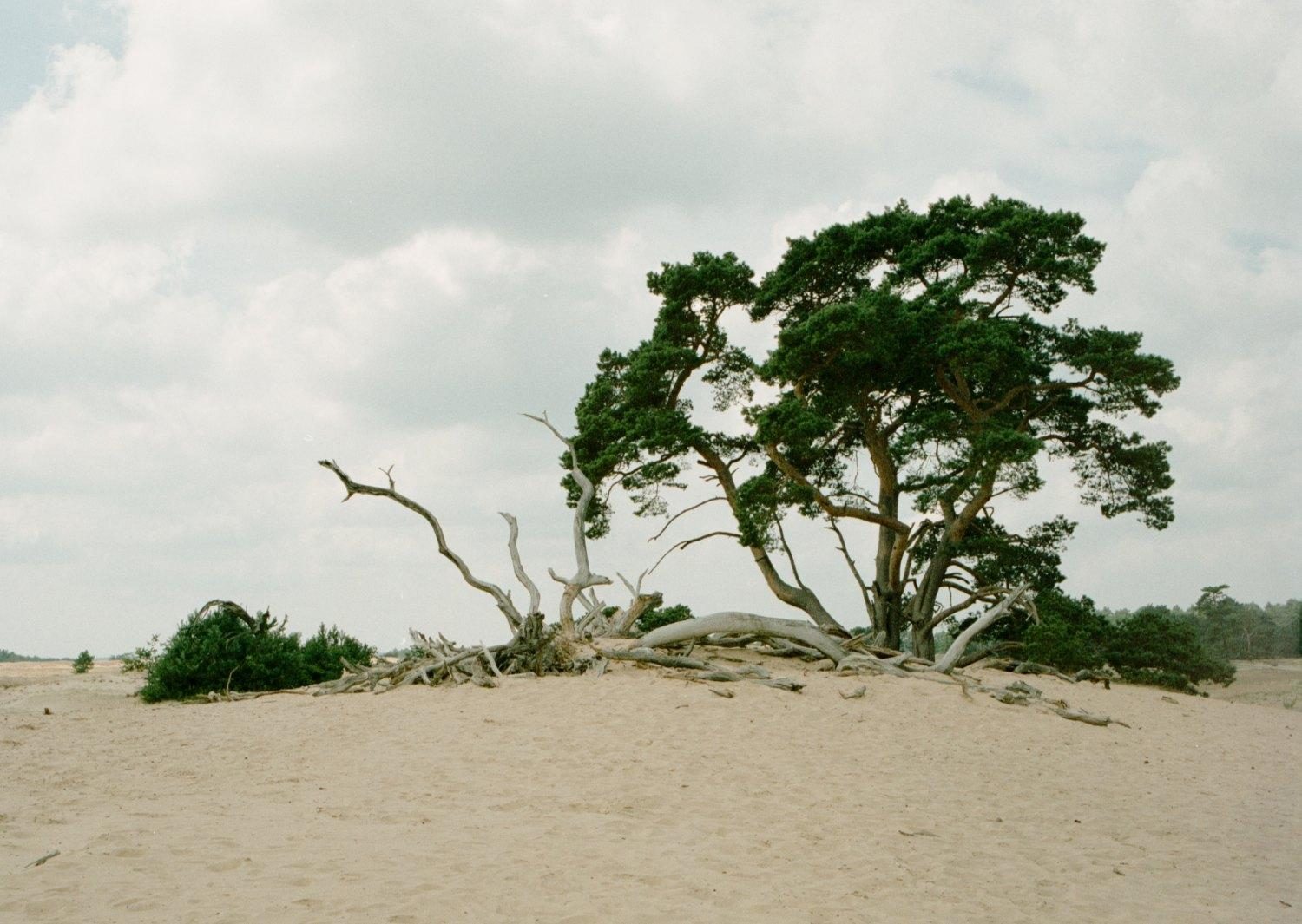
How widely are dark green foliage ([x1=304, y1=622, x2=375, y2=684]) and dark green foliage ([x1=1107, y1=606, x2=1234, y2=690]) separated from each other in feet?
48.8

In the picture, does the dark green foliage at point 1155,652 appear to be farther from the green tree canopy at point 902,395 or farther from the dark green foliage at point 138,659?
the dark green foliage at point 138,659

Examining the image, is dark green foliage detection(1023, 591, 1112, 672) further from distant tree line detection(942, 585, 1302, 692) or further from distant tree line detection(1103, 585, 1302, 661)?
distant tree line detection(1103, 585, 1302, 661)

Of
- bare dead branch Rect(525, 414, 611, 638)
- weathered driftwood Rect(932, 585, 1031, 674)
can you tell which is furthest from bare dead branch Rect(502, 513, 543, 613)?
weathered driftwood Rect(932, 585, 1031, 674)

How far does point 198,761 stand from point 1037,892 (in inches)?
337

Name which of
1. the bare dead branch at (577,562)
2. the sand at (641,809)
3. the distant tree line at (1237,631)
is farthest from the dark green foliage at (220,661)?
the distant tree line at (1237,631)

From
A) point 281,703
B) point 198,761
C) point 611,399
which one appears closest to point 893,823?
point 198,761

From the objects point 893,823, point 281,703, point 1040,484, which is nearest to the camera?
point 893,823

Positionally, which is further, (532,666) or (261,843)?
(532,666)

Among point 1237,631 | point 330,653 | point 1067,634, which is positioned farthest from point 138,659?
point 1237,631

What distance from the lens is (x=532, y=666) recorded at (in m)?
15.5

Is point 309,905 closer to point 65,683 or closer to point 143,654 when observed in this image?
point 65,683

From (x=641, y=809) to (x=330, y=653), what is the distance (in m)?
12.8

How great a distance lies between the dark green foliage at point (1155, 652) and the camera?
18797 mm

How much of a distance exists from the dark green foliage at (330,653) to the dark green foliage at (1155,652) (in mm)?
14882
